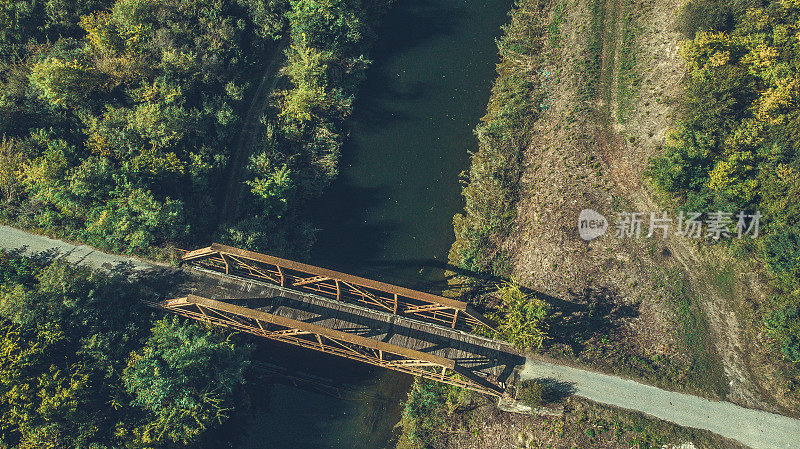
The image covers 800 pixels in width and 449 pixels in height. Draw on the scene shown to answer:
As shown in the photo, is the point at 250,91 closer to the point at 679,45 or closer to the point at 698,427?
the point at 679,45

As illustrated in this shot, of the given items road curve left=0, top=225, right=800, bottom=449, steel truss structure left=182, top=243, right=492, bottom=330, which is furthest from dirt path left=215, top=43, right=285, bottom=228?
road curve left=0, top=225, right=800, bottom=449

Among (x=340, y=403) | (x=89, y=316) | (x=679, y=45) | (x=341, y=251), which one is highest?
(x=679, y=45)

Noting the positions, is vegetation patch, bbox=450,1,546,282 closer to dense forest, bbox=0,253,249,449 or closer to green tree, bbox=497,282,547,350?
green tree, bbox=497,282,547,350

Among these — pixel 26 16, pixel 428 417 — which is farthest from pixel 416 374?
pixel 26 16

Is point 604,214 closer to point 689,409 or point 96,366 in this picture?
point 689,409
